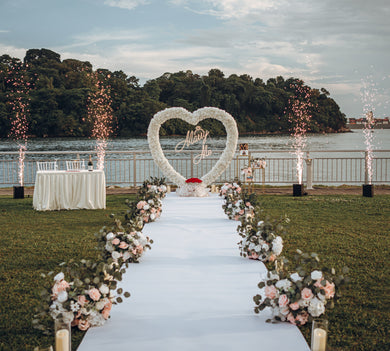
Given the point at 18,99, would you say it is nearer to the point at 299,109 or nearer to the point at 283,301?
the point at 299,109

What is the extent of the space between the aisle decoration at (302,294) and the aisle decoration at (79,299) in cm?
Answer: 129

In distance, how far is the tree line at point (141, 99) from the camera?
120ft

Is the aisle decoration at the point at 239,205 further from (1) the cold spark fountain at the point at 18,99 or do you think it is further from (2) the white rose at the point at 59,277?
(1) the cold spark fountain at the point at 18,99

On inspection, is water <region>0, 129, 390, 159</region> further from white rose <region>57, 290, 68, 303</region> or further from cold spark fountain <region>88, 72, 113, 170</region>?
white rose <region>57, 290, 68, 303</region>

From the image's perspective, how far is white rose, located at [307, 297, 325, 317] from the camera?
132 inches

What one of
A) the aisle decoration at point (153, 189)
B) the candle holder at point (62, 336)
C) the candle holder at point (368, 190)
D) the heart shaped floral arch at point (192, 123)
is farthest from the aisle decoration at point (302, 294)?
the candle holder at point (368, 190)

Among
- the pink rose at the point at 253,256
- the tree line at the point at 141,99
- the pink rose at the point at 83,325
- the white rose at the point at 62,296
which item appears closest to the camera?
the white rose at the point at 62,296

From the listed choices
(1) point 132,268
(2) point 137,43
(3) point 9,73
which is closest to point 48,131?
(3) point 9,73

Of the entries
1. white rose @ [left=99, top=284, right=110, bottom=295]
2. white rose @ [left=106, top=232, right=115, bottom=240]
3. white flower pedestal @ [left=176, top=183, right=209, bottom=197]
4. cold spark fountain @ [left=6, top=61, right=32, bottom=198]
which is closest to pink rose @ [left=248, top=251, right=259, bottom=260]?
white rose @ [left=106, top=232, right=115, bottom=240]

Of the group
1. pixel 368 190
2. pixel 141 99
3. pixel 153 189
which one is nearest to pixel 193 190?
pixel 153 189

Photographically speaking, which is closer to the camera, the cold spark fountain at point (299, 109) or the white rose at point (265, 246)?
the white rose at point (265, 246)

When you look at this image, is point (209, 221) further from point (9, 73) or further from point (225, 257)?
point (9, 73)

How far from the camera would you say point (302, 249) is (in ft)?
20.6

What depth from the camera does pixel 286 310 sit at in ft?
11.2
